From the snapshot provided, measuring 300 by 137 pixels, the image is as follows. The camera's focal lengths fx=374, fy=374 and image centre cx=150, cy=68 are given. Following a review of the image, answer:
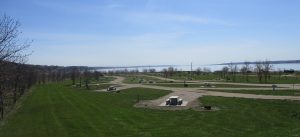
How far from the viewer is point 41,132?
1038 inches

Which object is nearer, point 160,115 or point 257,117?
point 257,117

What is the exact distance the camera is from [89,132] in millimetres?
25359

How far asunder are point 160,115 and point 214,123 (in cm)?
697

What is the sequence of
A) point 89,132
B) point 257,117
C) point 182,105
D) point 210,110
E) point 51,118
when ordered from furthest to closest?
point 182,105
point 210,110
point 51,118
point 257,117
point 89,132

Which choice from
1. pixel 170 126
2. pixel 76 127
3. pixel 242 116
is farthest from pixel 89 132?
pixel 242 116

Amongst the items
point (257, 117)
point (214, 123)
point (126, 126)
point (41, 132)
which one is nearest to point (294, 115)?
point (257, 117)

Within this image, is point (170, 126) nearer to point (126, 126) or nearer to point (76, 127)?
point (126, 126)

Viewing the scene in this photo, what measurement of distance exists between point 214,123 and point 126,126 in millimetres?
6722

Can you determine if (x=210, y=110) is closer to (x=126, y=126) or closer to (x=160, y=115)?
(x=160, y=115)

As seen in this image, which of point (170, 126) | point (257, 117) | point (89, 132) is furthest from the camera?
point (257, 117)

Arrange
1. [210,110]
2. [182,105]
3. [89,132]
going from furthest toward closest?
1. [182,105]
2. [210,110]
3. [89,132]

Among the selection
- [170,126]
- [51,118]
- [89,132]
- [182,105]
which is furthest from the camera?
[182,105]

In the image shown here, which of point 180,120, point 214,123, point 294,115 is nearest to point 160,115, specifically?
point 180,120

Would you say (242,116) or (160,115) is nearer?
(242,116)
